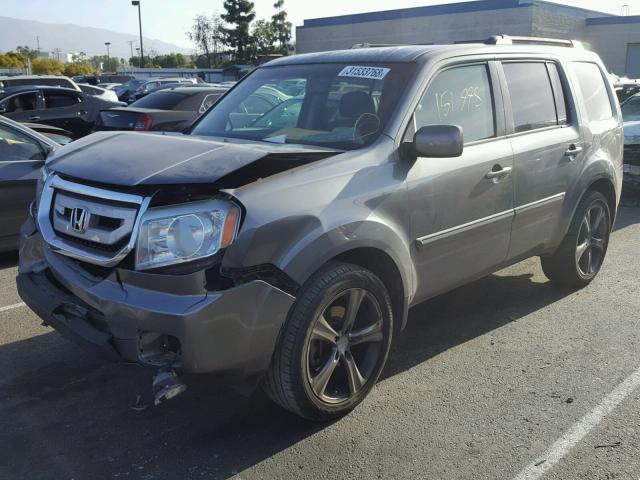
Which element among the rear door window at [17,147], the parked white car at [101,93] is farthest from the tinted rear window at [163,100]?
the parked white car at [101,93]

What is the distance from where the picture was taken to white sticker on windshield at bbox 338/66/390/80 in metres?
4.01

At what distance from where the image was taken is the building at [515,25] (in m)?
42.7

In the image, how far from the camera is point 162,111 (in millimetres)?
10328

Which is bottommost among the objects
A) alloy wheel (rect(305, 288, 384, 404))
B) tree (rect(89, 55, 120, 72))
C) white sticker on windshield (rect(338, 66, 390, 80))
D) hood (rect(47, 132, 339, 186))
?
alloy wheel (rect(305, 288, 384, 404))

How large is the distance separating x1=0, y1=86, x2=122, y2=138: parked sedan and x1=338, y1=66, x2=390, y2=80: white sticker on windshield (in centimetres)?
1042

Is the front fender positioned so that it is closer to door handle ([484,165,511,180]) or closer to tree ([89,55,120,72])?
door handle ([484,165,511,180])

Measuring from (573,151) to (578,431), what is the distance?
233 centimetres

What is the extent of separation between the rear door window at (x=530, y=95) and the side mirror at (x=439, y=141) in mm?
1128

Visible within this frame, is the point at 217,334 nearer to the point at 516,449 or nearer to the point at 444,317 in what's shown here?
the point at 516,449

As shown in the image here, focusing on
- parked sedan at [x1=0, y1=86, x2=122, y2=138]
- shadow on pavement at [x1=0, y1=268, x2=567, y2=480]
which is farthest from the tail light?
shadow on pavement at [x1=0, y1=268, x2=567, y2=480]

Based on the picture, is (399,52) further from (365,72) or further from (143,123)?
(143,123)

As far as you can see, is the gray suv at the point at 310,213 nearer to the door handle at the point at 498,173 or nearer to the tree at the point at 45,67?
the door handle at the point at 498,173

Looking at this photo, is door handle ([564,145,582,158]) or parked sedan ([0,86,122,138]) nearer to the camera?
door handle ([564,145,582,158])

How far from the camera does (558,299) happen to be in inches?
215
